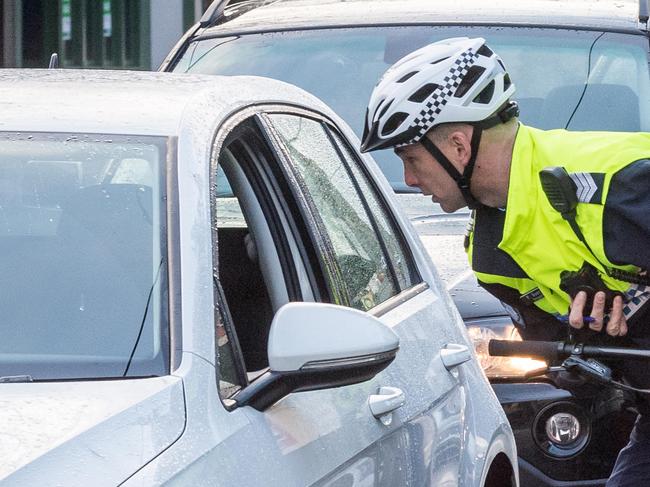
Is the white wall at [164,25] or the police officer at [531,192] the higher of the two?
the police officer at [531,192]

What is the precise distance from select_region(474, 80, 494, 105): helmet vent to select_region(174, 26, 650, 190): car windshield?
2.43 m

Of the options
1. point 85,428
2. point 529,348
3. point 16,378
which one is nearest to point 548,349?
point 529,348

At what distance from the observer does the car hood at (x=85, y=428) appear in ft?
7.52

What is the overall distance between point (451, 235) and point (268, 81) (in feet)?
7.19

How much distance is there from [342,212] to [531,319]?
58cm

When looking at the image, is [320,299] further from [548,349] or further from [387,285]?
[548,349]

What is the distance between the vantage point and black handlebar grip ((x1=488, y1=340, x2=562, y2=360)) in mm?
3836

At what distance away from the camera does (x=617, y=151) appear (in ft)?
12.0

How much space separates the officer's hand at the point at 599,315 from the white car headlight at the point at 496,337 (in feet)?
4.36

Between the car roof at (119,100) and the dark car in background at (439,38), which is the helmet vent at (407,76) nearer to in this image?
the car roof at (119,100)

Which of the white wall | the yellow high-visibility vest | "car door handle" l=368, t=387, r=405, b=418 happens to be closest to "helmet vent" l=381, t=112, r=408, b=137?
the yellow high-visibility vest

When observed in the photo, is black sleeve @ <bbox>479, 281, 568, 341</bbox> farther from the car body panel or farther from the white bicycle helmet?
the car body panel

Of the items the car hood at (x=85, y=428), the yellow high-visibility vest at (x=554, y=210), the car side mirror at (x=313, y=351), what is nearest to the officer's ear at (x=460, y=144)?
the yellow high-visibility vest at (x=554, y=210)

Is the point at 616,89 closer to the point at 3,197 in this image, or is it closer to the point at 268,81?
the point at 268,81
